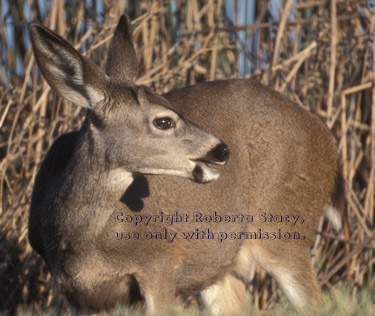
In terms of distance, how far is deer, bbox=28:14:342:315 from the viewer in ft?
12.6

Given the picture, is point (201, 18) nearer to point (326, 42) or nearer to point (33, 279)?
point (326, 42)

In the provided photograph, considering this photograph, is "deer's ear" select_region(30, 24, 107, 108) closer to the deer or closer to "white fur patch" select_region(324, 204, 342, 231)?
the deer

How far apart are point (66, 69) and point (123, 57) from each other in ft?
1.88

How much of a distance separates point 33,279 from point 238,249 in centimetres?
193

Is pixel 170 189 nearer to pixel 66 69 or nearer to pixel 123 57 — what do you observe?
pixel 123 57

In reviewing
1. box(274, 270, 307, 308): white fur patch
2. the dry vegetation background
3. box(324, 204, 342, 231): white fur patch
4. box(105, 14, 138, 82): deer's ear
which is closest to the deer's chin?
box(105, 14, 138, 82): deer's ear

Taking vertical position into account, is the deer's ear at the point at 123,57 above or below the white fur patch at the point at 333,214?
above

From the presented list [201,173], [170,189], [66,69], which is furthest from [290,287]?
[66,69]

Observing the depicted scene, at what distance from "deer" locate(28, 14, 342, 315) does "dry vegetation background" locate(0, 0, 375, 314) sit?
0.88m

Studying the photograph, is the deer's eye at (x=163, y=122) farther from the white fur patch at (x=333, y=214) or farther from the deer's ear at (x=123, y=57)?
the white fur patch at (x=333, y=214)

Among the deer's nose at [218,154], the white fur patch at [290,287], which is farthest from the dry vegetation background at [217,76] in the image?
the deer's nose at [218,154]

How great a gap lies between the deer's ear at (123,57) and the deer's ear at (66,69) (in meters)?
0.35

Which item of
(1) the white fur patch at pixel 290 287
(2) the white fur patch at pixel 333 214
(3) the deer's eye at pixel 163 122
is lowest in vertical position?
(1) the white fur patch at pixel 290 287

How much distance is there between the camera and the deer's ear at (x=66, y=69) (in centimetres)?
367
